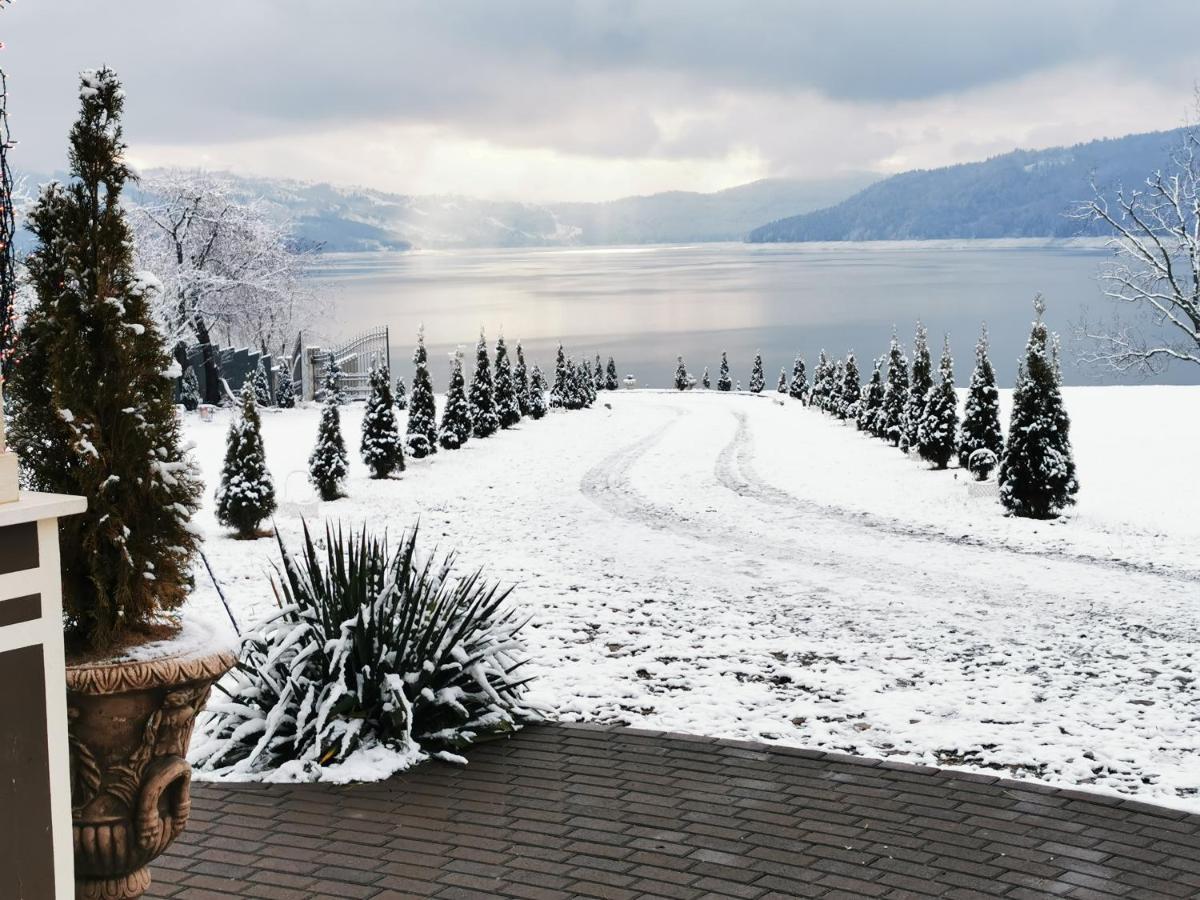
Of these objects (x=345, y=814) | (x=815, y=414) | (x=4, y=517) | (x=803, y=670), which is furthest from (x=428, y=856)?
(x=815, y=414)

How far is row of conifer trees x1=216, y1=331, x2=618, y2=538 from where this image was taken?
40.6 feet

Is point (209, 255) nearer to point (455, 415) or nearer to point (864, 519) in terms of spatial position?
point (455, 415)

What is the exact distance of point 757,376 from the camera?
67375mm

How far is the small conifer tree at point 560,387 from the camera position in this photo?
3797 centimetres

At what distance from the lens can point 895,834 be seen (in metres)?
4.50

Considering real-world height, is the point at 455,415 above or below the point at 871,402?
above

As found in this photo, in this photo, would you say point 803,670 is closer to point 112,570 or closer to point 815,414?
point 112,570

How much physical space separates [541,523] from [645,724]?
25.4ft

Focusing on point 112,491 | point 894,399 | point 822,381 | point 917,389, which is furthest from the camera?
point 822,381

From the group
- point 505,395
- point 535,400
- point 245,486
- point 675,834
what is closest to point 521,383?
point 535,400

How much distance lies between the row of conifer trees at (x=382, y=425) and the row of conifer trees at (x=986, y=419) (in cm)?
912

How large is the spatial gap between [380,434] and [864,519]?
7832 mm

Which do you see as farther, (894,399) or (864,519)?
(894,399)

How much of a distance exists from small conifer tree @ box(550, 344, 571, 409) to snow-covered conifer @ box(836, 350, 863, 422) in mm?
8990
